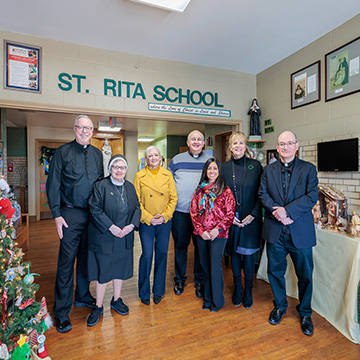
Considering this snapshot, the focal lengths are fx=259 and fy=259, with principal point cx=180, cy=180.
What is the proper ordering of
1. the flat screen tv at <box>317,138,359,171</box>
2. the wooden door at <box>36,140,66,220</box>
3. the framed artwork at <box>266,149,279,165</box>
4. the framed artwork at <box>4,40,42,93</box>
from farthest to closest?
1. the wooden door at <box>36,140,66,220</box>
2. the framed artwork at <box>266,149,279,165</box>
3. the framed artwork at <box>4,40,42,93</box>
4. the flat screen tv at <box>317,138,359,171</box>

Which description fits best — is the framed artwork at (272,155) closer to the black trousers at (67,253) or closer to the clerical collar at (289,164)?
the clerical collar at (289,164)

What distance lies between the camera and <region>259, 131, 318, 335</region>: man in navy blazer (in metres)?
2.04

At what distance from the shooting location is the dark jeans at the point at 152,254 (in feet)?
7.86

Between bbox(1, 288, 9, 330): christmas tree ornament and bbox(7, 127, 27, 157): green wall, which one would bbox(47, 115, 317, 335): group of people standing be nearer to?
bbox(1, 288, 9, 330): christmas tree ornament

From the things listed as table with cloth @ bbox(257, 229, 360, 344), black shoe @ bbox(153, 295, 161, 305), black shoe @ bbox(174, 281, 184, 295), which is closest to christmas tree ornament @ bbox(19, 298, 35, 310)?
black shoe @ bbox(153, 295, 161, 305)

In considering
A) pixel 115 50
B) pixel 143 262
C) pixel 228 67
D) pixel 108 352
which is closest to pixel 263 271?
pixel 143 262

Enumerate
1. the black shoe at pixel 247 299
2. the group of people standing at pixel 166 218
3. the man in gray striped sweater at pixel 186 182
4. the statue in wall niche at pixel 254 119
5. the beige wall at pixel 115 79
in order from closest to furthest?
the group of people standing at pixel 166 218, the black shoe at pixel 247 299, the man in gray striped sweater at pixel 186 182, the beige wall at pixel 115 79, the statue in wall niche at pixel 254 119

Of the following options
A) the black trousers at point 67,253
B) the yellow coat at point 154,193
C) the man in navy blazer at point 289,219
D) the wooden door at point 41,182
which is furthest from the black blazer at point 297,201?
the wooden door at point 41,182

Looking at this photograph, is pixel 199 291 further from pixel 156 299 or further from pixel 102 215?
pixel 102 215

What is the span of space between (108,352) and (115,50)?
3409mm

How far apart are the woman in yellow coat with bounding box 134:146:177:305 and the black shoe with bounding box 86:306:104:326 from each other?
1.35 ft

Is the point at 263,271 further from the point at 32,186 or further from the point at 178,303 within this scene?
the point at 32,186

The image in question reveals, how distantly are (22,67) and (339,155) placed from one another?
3.79m

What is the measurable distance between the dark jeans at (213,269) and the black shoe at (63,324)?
1.17 meters
